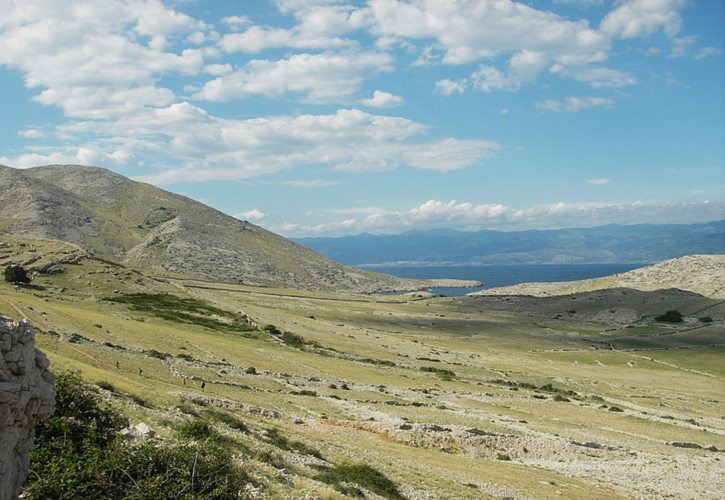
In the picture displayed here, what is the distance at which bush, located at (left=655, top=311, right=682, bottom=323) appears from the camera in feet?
483

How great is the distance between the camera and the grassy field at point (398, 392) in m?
28.9

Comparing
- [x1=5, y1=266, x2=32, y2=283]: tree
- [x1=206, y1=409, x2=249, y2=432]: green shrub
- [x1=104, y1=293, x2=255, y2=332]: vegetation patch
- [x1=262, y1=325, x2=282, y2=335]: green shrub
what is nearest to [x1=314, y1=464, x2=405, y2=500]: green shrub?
[x1=206, y1=409, x2=249, y2=432]: green shrub

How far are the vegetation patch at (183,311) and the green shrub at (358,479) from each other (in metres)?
60.4

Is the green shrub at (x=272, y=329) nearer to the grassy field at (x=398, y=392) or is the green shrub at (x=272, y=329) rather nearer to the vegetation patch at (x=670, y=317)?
the grassy field at (x=398, y=392)

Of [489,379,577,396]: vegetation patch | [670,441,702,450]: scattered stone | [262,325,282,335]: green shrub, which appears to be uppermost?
[262,325,282,335]: green shrub

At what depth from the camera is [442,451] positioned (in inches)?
1459

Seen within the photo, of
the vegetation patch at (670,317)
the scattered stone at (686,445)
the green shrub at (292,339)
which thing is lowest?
the scattered stone at (686,445)

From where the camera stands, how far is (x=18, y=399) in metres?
13.3

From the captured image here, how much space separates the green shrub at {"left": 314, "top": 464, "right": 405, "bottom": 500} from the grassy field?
56 centimetres

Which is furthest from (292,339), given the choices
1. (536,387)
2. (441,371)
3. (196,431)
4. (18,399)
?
(18,399)

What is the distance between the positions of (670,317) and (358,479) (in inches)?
5977

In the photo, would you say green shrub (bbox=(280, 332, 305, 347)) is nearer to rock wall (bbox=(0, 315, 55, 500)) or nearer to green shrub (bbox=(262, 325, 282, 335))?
green shrub (bbox=(262, 325, 282, 335))

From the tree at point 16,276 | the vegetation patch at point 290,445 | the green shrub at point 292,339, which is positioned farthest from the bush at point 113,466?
the tree at point 16,276

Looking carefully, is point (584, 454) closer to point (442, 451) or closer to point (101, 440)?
point (442, 451)
